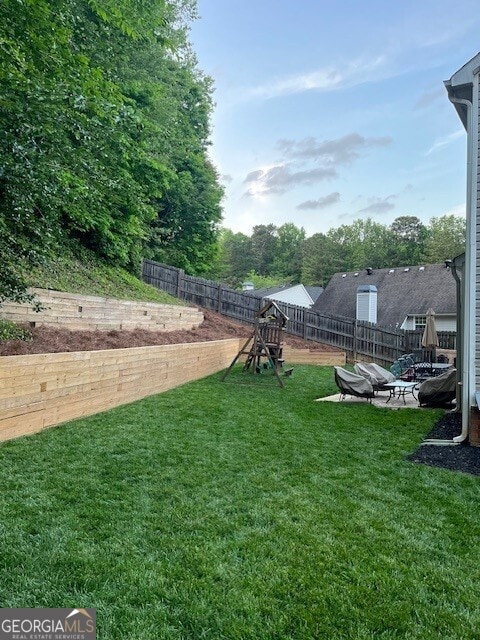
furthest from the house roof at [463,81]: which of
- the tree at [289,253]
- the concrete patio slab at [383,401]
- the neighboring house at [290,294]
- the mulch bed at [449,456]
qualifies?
the tree at [289,253]

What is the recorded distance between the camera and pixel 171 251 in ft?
62.6

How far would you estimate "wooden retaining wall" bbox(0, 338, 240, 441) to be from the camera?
14.0 feet

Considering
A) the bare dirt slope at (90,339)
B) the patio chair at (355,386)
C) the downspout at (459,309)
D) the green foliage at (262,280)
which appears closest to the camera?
the bare dirt slope at (90,339)

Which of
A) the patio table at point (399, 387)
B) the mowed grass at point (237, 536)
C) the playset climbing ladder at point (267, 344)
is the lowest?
the mowed grass at point (237, 536)

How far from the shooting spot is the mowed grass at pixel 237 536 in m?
1.91

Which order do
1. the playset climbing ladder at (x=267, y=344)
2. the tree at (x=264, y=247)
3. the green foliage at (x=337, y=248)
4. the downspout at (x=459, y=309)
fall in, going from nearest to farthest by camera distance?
the downspout at (x=459, y=309) < the playset climbing ladder at (x=267, y=344) < the green foliage at (x=337, y=248) < the tree at (x=264, y=247)

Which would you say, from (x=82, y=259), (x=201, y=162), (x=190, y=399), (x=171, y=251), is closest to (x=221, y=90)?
(x=201, y=162)

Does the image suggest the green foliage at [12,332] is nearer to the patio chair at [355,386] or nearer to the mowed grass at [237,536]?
the mowed grass at [237,536]

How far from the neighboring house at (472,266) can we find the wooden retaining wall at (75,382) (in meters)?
4.89

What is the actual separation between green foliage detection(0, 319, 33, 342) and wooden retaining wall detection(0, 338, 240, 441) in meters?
0.86

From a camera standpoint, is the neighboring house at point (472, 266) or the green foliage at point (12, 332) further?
the green foliage at point (12, 332)

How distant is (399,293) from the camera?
74.2ft

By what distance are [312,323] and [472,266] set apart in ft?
36.1

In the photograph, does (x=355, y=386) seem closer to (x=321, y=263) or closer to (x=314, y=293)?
(x=314, y=293)
